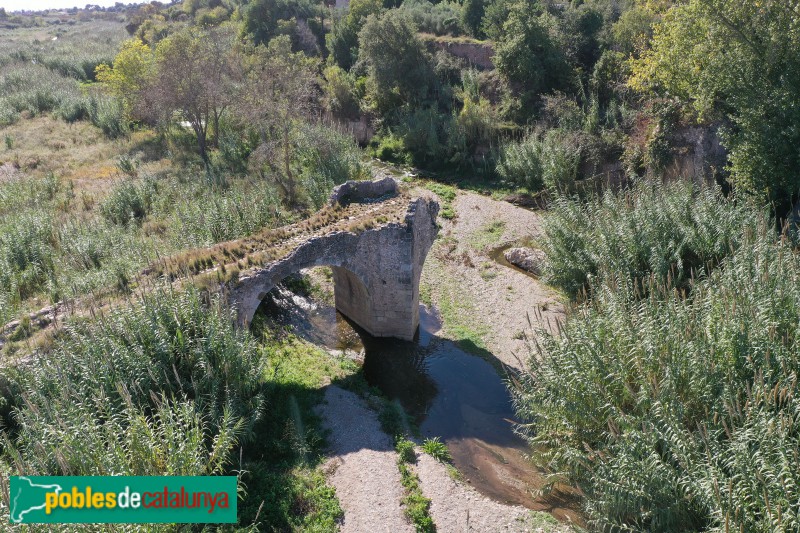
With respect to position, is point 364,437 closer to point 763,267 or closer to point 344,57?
point 763,267

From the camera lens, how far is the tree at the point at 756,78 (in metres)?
19.6

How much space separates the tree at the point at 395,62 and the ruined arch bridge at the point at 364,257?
21.9 meters

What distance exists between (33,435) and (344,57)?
4429cm

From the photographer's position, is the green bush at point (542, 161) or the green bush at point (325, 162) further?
the green bush at point (542, 161)

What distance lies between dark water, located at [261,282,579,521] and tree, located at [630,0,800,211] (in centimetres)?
1324

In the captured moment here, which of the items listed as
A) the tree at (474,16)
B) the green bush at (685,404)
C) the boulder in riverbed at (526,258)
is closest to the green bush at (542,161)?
the boulder in riverbed at (526,258)

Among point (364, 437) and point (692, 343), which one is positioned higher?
point (692, 343)

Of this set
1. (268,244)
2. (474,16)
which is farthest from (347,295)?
(474,16)

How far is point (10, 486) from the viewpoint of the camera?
8.45 meters

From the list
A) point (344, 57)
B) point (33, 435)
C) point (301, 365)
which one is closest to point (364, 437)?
point (301, 365)

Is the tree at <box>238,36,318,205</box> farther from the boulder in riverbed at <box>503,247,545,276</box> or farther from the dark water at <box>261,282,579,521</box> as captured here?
the boulder in riverbed at <box>503,247,545,276</box>

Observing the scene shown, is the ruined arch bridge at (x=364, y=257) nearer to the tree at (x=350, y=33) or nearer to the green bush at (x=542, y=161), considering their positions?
the green bush at (x=542, y=161)

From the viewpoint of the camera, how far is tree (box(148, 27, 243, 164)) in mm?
32188

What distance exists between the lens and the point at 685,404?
10.4 m
